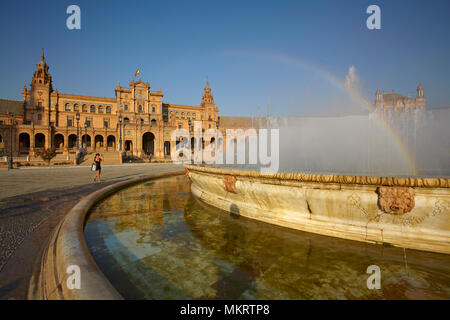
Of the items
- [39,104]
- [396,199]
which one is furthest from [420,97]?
[39,104]

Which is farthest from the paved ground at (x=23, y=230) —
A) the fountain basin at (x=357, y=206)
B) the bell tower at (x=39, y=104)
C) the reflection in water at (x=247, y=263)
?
the bell tower at (x=39, y=104)

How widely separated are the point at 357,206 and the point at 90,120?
61400 mm

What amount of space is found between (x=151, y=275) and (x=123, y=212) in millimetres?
3099

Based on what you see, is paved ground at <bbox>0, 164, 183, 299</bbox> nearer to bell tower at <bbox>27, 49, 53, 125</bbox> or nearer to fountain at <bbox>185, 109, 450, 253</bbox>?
fountain at <bbox>185, 109, 450, 253</bbox>

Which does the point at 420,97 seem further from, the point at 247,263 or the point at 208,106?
the point at 247,263

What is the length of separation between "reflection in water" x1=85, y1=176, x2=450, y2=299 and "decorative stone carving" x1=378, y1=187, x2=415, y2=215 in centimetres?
60

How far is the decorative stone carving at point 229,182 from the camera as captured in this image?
469 centimetres

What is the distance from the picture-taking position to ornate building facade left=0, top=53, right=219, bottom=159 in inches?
1697

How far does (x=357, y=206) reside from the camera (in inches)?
131

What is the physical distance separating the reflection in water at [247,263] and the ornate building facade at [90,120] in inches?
1643

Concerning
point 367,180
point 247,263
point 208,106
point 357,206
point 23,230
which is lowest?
Answer: point 247,263

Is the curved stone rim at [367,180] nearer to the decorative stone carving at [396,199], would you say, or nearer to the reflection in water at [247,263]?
the decorative stone carving at [396,199]

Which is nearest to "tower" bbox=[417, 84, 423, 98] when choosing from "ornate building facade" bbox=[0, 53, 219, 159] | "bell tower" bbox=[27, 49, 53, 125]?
"ornate building facade" bbox=[0, 53, 219, 159]
